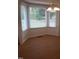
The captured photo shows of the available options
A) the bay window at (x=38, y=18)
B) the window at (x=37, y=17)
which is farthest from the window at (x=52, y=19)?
the window at (x=37, y=17)

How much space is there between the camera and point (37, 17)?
8195 mm

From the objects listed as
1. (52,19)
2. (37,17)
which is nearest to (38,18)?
(37,17)

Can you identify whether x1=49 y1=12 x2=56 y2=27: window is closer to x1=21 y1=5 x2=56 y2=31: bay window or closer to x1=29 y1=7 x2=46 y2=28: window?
x1=21 y1=5 x2=56 y2=31: bay window

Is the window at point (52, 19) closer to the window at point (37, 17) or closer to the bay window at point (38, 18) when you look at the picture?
the bay window at point (38, 18)

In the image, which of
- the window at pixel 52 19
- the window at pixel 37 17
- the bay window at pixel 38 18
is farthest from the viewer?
the window at pixel 52 19

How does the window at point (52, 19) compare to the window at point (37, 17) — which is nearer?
the window at point (37, 17)

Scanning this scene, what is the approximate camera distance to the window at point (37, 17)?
25.8 ft

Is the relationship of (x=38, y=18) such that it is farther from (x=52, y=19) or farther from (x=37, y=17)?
(x=52, y=19)

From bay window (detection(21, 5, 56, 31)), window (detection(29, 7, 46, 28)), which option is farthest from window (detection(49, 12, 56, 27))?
window (detection(29, 7, 46, 28))
